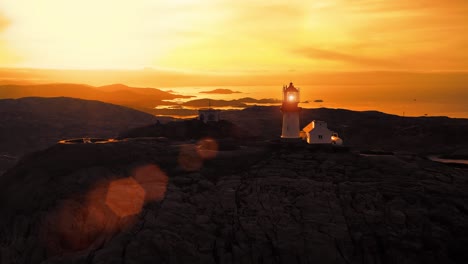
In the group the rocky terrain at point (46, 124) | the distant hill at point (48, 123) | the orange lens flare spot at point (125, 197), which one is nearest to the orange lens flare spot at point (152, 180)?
the orange lens flare spot at point (125, 197)

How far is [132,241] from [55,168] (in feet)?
52.2

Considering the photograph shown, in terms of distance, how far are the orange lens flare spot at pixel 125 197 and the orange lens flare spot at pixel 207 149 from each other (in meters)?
10.0

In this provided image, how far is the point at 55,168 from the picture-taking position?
4550cm

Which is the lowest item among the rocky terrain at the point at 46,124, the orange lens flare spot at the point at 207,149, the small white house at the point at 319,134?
the rocky terrain at the point at 46,124

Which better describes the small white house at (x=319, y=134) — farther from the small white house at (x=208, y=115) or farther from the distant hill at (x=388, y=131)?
the small white house at (x=208, y=115)

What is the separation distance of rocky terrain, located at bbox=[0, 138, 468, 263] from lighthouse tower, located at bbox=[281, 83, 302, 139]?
954 cm

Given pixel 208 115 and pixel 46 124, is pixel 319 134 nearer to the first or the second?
pixel 208 115

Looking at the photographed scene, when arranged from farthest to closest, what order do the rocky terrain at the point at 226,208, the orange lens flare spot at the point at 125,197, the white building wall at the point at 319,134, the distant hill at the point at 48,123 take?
the distant hill at the point at 48,123, the white building wall at the point at 319,134, the orange lens flare spot at the point at 125,197, the rocky terrain at the point at 226,208

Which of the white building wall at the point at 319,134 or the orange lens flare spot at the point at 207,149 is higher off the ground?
the white building wall at the point at 319,134

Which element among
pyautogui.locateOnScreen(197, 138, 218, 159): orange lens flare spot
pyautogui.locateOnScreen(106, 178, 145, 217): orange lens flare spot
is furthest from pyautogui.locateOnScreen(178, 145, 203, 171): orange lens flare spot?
pyautogui.locateOnScreen(106, 178, 145, 217): orange lens flare spot

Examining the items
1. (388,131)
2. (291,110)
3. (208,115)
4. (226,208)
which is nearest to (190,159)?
(226,208)

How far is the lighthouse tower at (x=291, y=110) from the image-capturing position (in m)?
60.1

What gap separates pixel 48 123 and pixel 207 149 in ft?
417

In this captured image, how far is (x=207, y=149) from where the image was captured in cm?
5638
